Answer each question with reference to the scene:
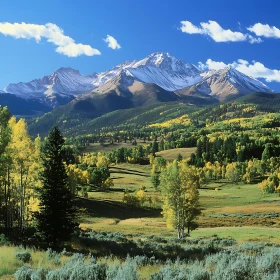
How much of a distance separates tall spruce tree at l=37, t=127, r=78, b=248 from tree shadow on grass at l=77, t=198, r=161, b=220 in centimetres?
7283

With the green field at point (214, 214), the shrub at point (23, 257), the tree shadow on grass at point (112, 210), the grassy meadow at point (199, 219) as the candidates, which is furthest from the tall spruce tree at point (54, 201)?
the tree shadow on grass at point (112, 210)

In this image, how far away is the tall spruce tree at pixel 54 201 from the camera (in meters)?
27.1

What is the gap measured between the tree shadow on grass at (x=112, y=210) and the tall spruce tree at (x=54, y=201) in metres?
72.8

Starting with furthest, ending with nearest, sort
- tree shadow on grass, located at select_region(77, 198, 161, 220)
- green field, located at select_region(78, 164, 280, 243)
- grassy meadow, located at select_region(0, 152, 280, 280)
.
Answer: tree shadow on grass, located at select_region(77, 198, 161, 220), green field, located at select_region(78, 164, 280, 243), grassy meadow, located at select_region(0, 152, 280, 280)

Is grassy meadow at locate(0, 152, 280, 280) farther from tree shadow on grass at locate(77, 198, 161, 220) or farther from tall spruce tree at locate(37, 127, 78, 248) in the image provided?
tall spruce tree at locate(37, 127, 78, 248)

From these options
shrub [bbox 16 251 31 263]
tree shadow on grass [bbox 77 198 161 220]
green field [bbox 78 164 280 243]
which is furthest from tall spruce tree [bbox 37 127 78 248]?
tree shadow on grass [bbox 77 198 161 220]

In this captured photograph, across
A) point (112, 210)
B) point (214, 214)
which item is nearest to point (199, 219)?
point (214, 214)

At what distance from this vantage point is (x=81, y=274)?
11422 mm

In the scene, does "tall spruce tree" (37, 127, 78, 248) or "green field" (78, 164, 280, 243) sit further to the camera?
"green field" (78, 164, 280, 243)

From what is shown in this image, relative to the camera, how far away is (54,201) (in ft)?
92.2

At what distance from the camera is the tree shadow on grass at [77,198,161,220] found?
102812 millimetres

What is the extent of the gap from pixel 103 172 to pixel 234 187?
234 ft

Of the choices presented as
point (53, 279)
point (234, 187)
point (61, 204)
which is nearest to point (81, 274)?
point (53, 279)

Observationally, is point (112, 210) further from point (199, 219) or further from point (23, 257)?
point (23, 257)
